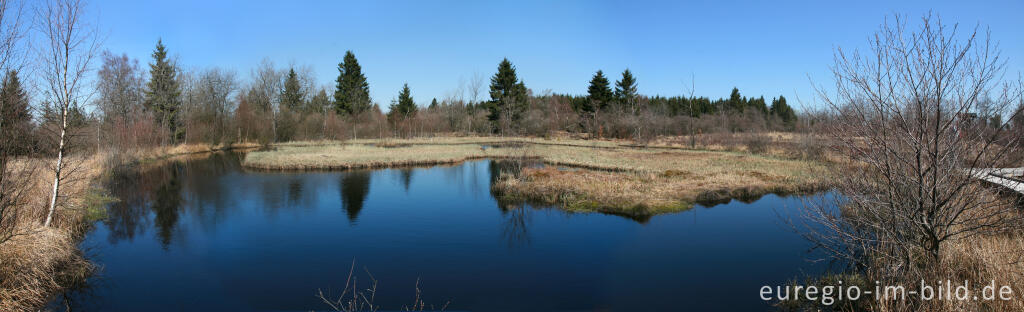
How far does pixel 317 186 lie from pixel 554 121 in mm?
41509

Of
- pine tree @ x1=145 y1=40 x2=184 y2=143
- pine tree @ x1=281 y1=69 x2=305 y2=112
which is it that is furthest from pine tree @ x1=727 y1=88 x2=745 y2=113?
pine tree @ x1=145 y1=40 x2=184 y2=143

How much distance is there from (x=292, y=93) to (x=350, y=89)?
21.5 ft

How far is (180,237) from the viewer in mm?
10789

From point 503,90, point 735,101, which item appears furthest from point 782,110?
point 503,90

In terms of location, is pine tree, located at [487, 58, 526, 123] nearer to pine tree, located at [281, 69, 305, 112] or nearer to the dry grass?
pine tree, located at [281, 69, 305, 112]

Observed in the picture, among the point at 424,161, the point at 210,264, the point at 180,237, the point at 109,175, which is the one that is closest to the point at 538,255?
the point at 210,264

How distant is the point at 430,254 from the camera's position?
9.48m

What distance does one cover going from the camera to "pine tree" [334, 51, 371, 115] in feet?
181

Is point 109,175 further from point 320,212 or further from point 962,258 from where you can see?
point 962,258

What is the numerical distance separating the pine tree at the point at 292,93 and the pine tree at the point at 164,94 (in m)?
13.9

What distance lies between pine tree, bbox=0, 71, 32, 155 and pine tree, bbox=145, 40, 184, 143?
33.5 metres

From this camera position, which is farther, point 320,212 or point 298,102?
point 298,102

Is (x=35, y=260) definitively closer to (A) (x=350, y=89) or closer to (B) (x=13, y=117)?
(B) (x=13, y=117)

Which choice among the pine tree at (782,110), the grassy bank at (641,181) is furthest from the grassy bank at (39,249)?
the pine tree at (782,110)
